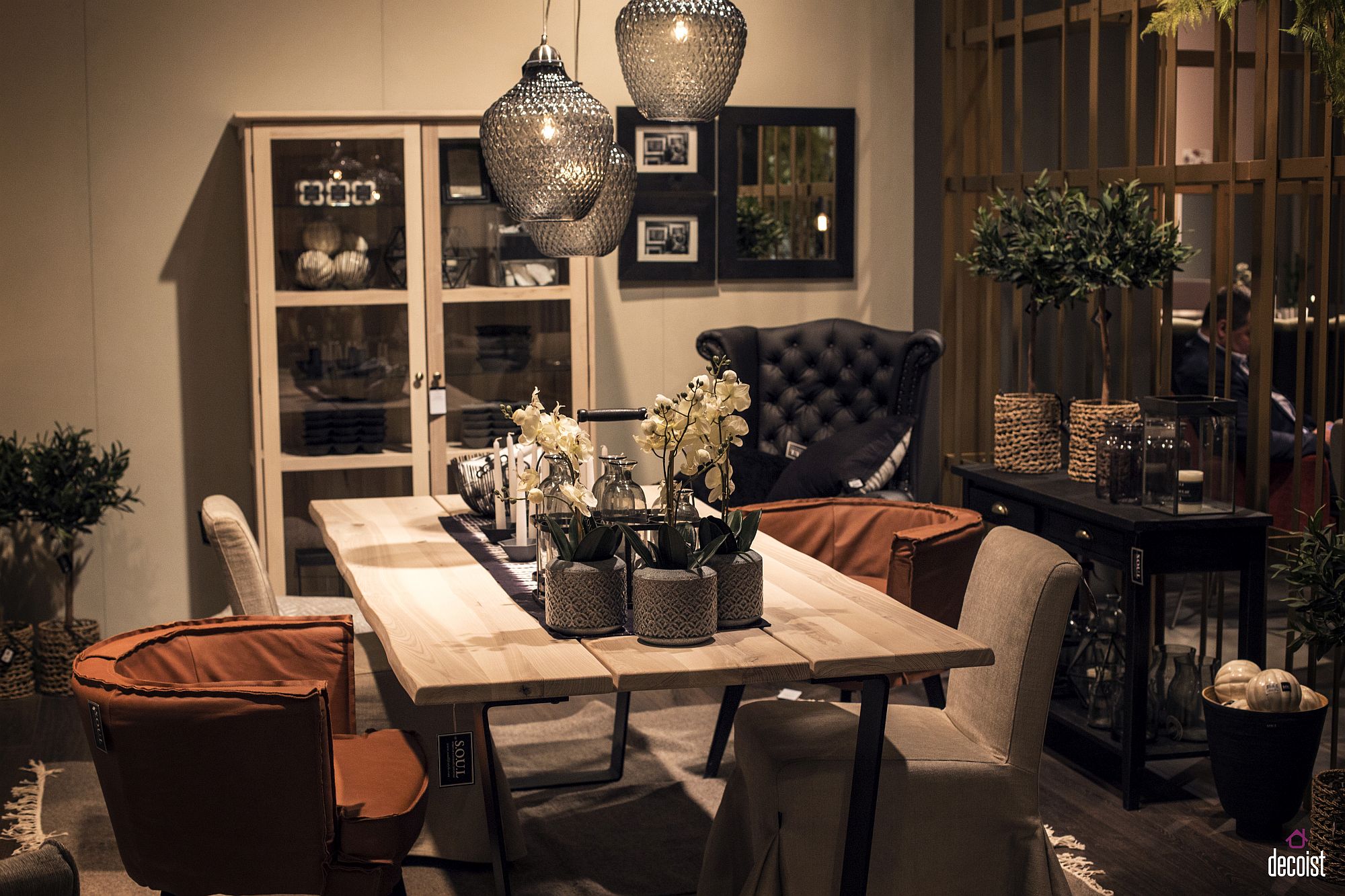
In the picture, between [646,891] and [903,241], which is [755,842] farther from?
[903,241]

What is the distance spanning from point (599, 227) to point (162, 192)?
250 cm

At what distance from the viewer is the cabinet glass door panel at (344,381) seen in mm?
5145

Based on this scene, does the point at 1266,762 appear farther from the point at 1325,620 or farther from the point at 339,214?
the point at 339,214

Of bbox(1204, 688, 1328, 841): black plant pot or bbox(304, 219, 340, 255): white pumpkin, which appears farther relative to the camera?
bbox(304, 219, 340, 255): white pumpkin

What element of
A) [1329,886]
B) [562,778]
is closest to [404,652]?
[562,778]

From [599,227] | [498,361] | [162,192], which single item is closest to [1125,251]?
[599,227]

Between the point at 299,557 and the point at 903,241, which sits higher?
the point at 903,241

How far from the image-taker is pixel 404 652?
246 centimetres

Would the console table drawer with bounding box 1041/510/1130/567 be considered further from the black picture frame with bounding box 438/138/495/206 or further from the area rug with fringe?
the black picture frame with bounding box 438/138/495/206

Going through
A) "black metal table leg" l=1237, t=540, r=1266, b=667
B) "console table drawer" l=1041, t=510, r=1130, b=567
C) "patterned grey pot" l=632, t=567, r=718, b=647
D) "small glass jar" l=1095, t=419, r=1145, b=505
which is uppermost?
"small glass jar" l=1095, t=419, r=1145, b=505

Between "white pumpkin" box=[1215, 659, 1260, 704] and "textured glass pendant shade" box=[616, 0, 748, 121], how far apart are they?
1933mm

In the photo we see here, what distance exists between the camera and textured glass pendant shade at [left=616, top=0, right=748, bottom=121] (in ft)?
9.57

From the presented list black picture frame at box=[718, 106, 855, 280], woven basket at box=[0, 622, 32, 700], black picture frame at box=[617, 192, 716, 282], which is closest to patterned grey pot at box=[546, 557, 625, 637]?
woven basket at box=[0, 622, 32, 700]

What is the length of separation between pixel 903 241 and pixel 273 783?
440cm
